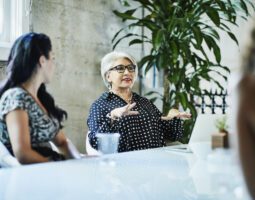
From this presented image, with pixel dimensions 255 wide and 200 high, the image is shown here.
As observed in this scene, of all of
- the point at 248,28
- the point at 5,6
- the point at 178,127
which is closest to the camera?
the point at 248,28

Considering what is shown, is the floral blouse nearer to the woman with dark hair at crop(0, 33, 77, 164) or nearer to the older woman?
the woman with dark hair at crop(0, 33, 77, 164)

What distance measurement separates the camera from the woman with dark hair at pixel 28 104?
3.76ft

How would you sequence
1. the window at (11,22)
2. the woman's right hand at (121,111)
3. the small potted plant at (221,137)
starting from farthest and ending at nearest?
the woman's right hand at (121,111)
the window at (11,22)
the small potted plant at (221,137)

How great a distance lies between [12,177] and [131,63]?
4.13 ft

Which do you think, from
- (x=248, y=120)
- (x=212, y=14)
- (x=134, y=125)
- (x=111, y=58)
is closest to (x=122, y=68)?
(x=111, y=58)

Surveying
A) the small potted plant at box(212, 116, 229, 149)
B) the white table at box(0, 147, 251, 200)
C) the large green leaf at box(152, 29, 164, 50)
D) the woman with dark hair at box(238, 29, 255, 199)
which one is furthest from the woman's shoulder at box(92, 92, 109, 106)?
the woman with dark hair at box(238, 29, 255, 199)

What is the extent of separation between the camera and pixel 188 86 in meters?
2.88

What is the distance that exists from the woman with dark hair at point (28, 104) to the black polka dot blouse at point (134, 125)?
0.81 metres

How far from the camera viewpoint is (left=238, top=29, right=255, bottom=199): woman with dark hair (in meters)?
0.32

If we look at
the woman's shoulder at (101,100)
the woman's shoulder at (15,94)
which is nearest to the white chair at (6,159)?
the woman's shoulder at (15,94)

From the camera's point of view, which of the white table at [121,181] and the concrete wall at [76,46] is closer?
the white table at [121,181]

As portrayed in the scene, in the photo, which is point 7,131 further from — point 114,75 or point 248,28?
point 114,75

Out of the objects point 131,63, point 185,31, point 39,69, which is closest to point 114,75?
point 131,63

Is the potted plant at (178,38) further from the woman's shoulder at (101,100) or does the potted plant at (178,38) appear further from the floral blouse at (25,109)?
the floral blouse at (25,109)
